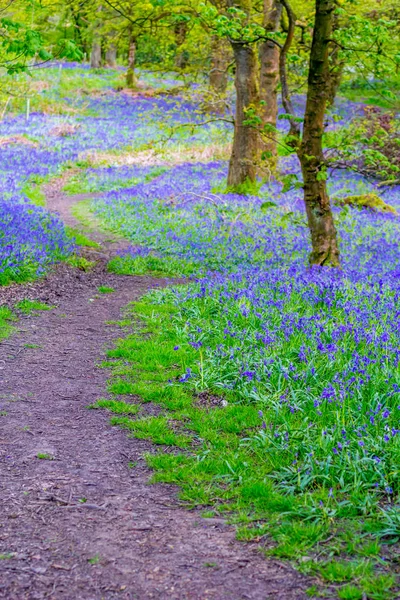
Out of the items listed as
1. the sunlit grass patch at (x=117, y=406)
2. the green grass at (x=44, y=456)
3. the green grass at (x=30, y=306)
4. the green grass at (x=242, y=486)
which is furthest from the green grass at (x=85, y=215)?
the green grass at (x=44, y=456)

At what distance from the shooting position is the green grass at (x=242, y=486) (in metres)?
3.58

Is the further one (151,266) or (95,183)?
(95,183)

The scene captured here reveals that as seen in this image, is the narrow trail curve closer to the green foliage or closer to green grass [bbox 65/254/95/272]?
green grass [bbox 65/254/95/272]

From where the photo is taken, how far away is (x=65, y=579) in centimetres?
353

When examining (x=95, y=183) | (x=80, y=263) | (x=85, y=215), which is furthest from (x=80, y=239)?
(x=95, y=183)

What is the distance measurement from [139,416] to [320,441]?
1.90 m

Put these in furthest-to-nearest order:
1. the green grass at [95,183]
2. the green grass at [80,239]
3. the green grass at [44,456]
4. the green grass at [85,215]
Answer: the green grass at [95,183], the green grass at [85,215], the green grass at [80,239], the green grass at [44,456]

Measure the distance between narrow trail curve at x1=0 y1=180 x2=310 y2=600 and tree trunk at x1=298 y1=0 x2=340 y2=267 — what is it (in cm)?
505

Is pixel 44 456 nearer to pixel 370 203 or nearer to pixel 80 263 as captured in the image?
pixel 80 263

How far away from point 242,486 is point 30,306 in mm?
5951

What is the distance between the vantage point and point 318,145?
→ 9.82 metres

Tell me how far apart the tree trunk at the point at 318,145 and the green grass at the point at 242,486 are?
4.01 m

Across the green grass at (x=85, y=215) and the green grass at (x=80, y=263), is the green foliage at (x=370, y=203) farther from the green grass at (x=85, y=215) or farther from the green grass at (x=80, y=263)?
the green grass at (x=80, y=263)

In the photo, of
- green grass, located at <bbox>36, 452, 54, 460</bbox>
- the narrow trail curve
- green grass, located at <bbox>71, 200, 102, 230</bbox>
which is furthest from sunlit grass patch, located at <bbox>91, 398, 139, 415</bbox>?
green grass, located at <bbox>71, 200, 102, 230</bbox>
